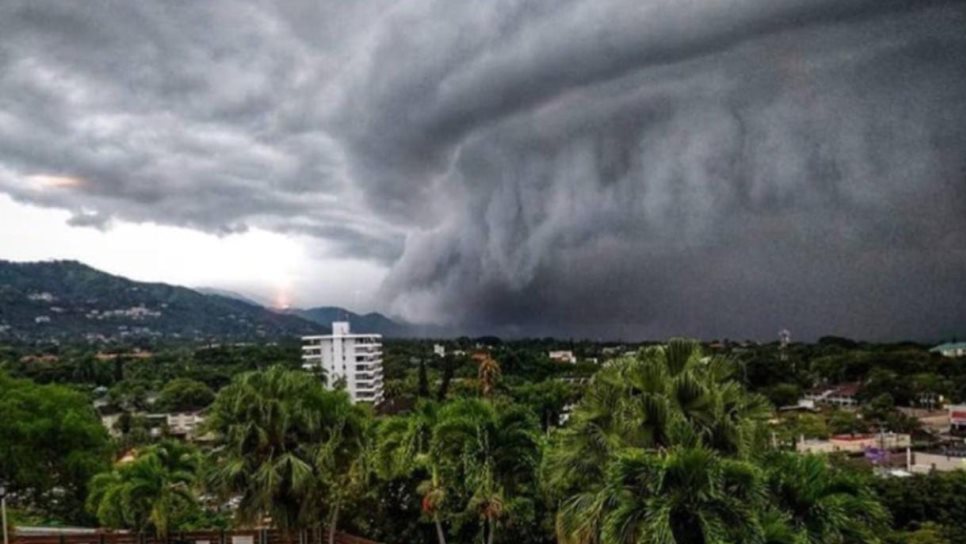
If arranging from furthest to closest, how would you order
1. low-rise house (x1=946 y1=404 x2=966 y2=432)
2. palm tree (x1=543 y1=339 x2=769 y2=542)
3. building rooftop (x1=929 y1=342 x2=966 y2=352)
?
building rooftop (x1=929 y1=342 x2=966 y2=352) < low-rise house (x1=946 y1=404 x2=966 y2=432) < palm tree (x1=543 y1=339 x2=769 y2=542)

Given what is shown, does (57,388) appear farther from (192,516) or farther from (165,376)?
(165,376)

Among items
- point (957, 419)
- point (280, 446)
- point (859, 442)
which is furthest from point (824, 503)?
point (957, 419)

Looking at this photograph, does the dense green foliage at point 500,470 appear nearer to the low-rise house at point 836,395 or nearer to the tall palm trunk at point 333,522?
the tall palm trunk at point 333,522

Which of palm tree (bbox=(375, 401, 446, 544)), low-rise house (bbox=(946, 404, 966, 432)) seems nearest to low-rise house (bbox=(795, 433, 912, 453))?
low-rise house (bbox=(946, 404, 966, 432))

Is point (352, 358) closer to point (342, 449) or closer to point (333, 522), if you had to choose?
point (333, 522)

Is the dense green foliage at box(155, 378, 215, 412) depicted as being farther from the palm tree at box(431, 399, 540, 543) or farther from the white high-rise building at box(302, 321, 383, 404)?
the palm tree at box(431, 399, 540, 543)

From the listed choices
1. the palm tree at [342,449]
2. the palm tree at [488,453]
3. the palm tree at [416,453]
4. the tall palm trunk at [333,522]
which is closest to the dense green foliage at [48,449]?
the tall palm trunk at [333,522]
